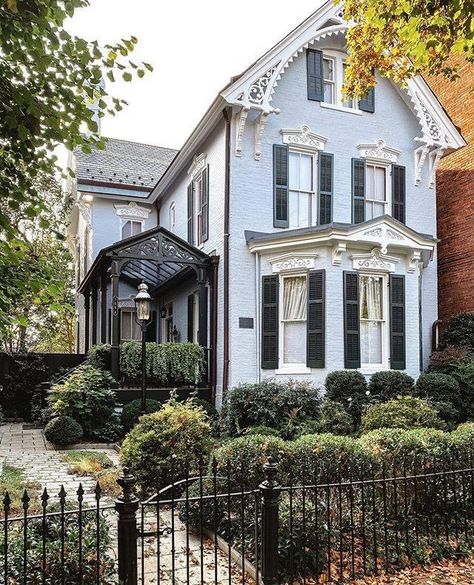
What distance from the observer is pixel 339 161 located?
49.3ft

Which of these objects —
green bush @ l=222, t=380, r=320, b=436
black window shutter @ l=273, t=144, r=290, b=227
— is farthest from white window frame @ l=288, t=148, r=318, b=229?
green bush @ l=222, t=380, r=320, b=436

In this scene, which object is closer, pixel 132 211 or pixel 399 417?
pixel 399 417

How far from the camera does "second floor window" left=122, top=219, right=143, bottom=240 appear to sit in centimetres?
2059

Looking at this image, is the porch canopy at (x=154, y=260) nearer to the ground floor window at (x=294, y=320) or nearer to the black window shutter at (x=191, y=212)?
the black window shutter at (x=191, y=212)

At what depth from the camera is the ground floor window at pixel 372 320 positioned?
45.5 ft

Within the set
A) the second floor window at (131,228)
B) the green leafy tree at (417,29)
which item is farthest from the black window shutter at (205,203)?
the green leafy tree at (417,29)

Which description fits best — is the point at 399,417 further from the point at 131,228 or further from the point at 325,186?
the point at 131,228

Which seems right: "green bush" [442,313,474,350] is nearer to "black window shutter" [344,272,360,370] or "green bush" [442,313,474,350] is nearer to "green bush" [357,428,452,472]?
"black window shutter" [344,272,360,370]

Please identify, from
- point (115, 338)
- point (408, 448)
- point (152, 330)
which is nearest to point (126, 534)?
point (408, 448)

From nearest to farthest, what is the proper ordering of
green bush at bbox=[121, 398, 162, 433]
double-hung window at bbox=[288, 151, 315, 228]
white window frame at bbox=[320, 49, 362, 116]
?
green bush at bbox=[121, 398, 162, 433], double-hung window at bbox=[288, 151, 315, 228], white window frame at bbox=[320, 49, 362, 116]

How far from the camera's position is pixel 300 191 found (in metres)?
14.5

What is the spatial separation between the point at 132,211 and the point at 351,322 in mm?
10446

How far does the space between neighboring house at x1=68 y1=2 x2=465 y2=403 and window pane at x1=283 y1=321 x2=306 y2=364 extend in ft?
0.09

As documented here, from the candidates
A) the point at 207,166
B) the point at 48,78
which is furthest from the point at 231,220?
the point at 48,78
